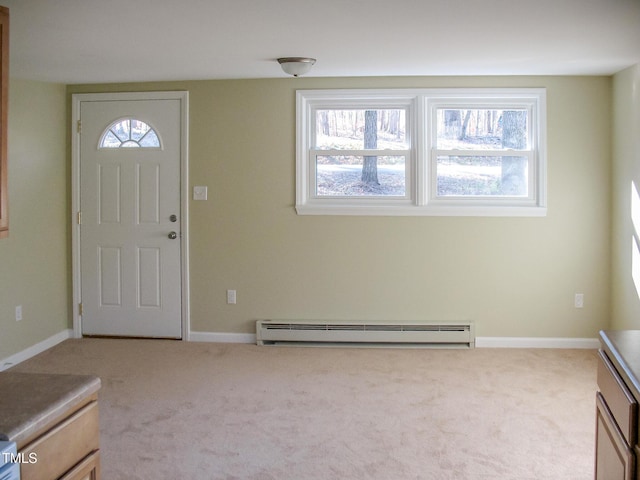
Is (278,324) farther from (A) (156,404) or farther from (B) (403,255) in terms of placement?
(A) (156,404)

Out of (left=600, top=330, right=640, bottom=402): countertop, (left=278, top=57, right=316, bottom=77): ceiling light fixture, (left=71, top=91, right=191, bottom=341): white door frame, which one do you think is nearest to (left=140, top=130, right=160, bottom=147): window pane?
(left=71, top=91, right=191, bottom=341): white door frame

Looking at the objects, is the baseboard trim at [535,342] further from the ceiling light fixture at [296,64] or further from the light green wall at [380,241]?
the ceiling light fixture at [296,64]

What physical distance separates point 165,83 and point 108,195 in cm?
106

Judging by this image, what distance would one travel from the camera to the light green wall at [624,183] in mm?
4727

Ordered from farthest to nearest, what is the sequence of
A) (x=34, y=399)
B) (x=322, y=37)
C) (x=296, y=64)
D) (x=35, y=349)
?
1. (x=35, y=349)
2. (x=296, y=64)
3. (x=322, y=37)
4. (x=34, y=399)

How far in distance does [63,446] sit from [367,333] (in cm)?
377

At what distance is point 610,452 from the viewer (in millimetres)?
2094

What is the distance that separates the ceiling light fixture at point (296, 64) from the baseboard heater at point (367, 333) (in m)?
2.02

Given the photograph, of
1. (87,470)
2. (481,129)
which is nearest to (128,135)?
(481,129)

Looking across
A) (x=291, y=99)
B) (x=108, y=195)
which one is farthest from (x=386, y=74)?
(x=108, y=195)

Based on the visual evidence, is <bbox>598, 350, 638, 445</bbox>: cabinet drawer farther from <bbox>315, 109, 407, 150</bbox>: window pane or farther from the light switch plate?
the light switch plate

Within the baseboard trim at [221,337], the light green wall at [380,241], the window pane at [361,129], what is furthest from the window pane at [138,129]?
the baseboard trim at [221,337]

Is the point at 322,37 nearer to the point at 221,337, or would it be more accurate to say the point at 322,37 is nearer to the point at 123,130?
the point at 123,130

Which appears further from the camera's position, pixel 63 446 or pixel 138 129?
pixel 138 129
